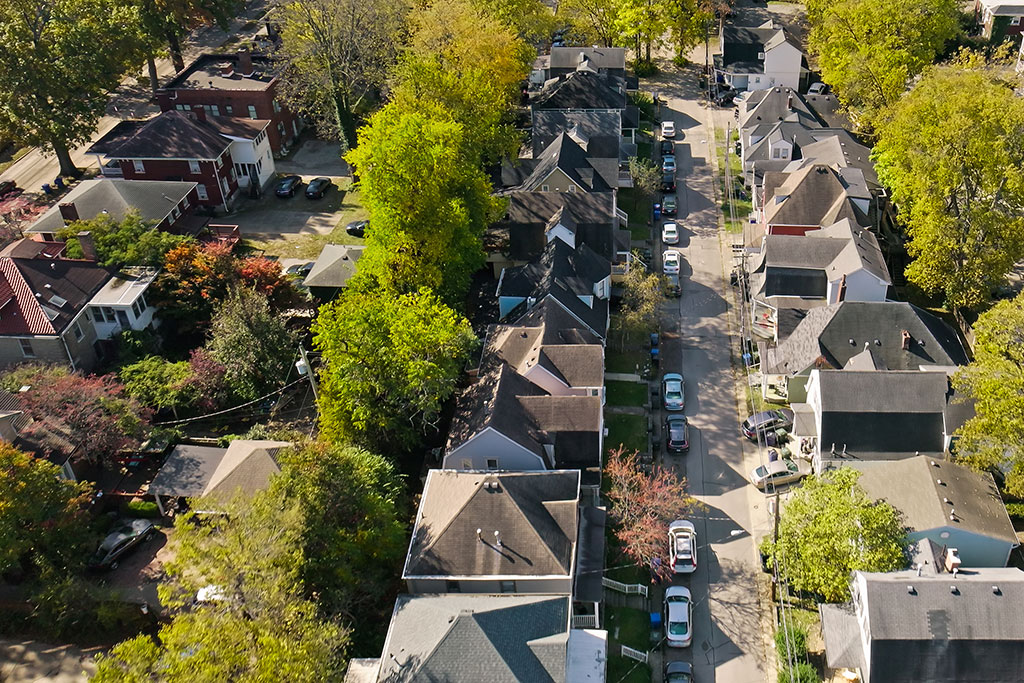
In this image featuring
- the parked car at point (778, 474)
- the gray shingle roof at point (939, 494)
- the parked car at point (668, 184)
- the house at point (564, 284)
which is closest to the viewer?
the gray shingle roof at point (939, 494)

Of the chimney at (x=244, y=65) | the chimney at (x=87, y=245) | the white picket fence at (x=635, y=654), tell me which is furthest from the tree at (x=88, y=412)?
the chimney at (x=244, y=65)

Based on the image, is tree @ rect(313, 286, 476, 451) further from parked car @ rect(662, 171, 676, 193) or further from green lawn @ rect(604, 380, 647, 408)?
parked car @ rect(662, 171, 676, 193)

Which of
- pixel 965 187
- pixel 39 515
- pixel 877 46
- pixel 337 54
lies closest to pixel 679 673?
pixel 39 515

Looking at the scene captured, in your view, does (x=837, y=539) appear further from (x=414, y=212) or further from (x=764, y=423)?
(x=414, y=212)

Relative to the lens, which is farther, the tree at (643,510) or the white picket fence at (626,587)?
the white picket fence at (626,587)

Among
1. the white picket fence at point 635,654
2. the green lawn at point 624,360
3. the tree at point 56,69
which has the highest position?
the tree at point 56,69

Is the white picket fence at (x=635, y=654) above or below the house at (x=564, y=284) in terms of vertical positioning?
below

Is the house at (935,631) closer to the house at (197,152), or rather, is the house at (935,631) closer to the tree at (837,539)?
the tree at (837,539)
